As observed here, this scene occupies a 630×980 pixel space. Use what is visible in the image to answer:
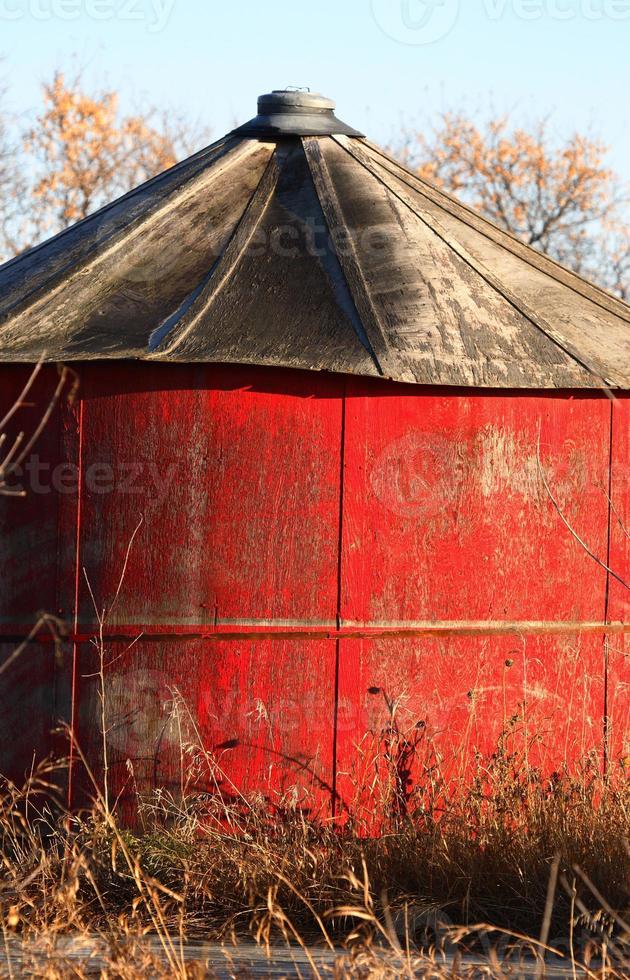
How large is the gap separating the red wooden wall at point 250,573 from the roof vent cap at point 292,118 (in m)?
2.13

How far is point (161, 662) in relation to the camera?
233 inches

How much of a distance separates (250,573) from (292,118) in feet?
9.76

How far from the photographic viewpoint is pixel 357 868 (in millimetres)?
5121

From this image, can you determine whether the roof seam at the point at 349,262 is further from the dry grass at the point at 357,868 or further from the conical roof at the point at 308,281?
the dry grass at the point at 357,868

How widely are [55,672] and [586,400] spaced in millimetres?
2938

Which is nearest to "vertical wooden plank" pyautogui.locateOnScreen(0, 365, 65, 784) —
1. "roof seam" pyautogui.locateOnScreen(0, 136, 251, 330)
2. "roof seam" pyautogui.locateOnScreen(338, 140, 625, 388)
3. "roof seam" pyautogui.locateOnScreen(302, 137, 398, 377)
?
"roof seam" pyautogui.locateOnScreen(0, 136, 251, 330)

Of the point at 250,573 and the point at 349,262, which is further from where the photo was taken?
the point at 349,262

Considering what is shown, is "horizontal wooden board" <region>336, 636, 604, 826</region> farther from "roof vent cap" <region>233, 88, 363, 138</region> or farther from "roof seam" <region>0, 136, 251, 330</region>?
"roof vent cap" <region>233, 88, 363, 138</region>

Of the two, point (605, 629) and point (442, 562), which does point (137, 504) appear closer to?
point (442, 562)

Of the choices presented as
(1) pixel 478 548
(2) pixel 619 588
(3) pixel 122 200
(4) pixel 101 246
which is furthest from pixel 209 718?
(3) pixel 122 200

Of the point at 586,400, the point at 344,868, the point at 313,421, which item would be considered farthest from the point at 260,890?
the point at 586,400

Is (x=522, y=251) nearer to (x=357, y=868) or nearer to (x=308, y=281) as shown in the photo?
(x=308, y=281)

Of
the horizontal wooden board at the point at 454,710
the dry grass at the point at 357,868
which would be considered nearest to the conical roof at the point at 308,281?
the horizontal wooden board at the point at 454,710

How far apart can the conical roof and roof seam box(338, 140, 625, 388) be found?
0.4 inches
